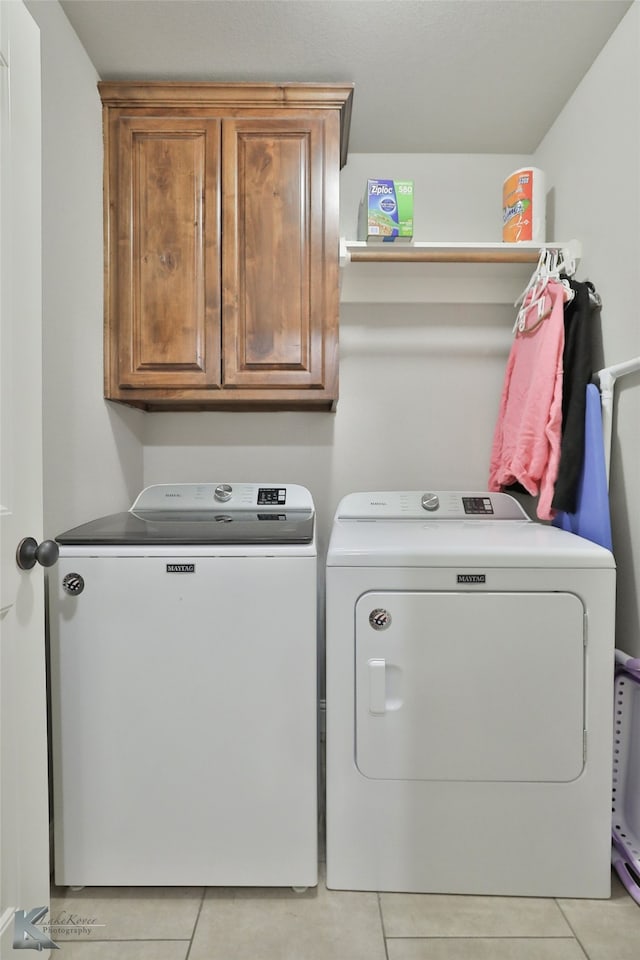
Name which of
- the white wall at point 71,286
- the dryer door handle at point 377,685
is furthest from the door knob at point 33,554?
the dryer door handle at point 377,685

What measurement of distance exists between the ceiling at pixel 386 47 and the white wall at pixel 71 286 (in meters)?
0.15

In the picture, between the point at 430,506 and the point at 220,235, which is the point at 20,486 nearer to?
the point at 220,235

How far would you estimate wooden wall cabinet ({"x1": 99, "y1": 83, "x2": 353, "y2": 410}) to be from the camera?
1.96 m

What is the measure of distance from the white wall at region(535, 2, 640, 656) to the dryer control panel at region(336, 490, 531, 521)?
1.35 ft

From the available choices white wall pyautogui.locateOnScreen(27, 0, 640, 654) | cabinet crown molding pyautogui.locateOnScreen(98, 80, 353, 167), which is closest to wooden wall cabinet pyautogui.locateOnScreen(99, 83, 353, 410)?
cabinet crown molding pyautogui.locateOnScreen(98, 80, 353, 167)

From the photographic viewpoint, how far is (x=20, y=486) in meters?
1.17

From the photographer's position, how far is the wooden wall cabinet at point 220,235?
1.96m

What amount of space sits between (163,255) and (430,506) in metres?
1.28

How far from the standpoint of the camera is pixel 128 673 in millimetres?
1487

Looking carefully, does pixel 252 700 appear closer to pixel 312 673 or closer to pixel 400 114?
pixel 312 673

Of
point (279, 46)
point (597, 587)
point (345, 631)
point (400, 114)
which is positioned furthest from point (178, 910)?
point (400, 114)

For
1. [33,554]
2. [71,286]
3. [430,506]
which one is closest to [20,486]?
[33,554]

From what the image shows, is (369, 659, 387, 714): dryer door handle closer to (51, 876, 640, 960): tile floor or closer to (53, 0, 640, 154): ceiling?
(51, 876, 640, 960): tile floor

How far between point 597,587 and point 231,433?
4.99 ft
